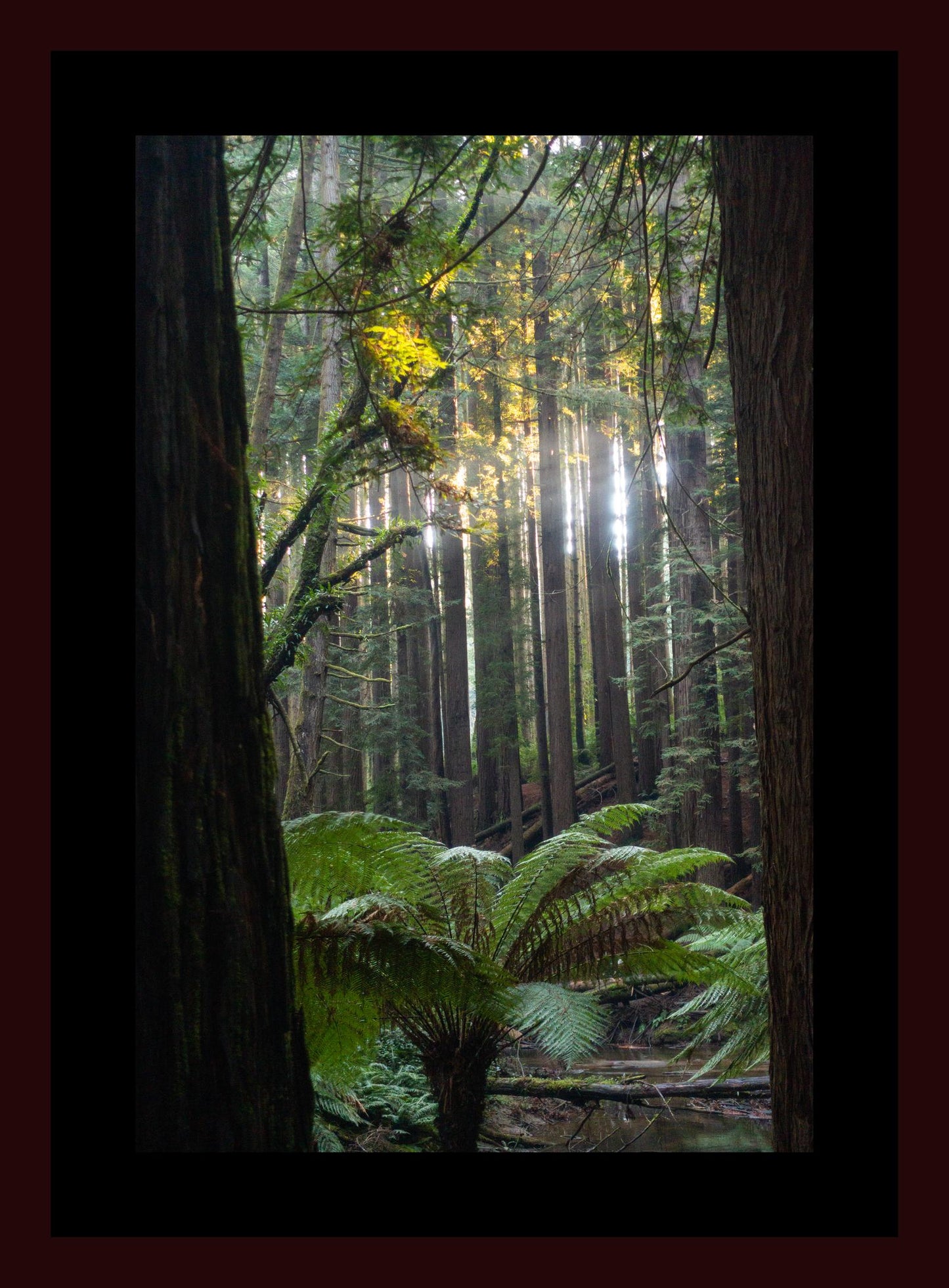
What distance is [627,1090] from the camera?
3.83 m

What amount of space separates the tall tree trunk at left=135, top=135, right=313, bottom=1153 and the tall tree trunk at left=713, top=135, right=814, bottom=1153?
3.48 feet

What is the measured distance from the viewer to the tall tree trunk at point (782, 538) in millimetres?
1574

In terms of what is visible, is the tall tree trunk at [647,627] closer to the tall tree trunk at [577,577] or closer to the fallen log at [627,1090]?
the tall tree trunk at [577,577]

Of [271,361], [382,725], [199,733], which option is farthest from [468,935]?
[382,725]

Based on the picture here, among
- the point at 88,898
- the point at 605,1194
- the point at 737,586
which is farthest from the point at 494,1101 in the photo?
the point at 737,586

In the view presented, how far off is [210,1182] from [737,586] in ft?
34.8

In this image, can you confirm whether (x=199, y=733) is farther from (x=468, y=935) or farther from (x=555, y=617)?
(x=555, y=617)

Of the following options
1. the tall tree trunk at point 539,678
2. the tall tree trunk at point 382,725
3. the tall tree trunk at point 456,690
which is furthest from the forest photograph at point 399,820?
the tall tree trunk at point 539,678

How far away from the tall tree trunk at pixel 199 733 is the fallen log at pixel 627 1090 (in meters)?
2.83

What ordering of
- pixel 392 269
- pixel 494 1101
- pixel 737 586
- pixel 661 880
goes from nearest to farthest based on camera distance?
pixel 392 269 < pixel 661 880 < pixel 494 1101 < pixel 737 586

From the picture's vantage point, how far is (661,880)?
11.1 feet

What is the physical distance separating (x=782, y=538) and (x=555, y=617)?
35.2ft

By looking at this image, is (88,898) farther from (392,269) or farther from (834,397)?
(392,269)

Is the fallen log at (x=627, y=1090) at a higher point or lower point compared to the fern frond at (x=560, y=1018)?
lower
